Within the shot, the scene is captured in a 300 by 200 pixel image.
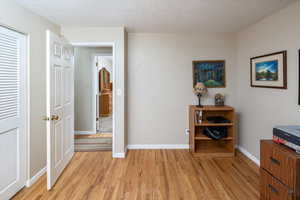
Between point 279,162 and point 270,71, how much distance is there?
1.51 m

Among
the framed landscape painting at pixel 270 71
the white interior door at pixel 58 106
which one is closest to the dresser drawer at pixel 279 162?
the framed landscape painting at pixel 270 71

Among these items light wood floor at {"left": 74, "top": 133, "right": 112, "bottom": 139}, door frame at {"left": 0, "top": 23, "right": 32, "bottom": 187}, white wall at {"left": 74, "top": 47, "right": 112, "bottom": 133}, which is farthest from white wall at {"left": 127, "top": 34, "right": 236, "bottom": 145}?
door frame at {"left": 0, "top": 23, "right": 32, "bottom": 187}

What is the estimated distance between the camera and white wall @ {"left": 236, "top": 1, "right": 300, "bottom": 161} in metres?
2.35

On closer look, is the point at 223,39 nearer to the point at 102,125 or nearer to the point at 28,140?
the point at 28,140

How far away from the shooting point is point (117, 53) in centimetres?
337

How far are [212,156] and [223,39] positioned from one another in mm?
2272

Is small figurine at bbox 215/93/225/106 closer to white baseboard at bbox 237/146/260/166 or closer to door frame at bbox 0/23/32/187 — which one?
white baseboard at bbox 237/146/260/166

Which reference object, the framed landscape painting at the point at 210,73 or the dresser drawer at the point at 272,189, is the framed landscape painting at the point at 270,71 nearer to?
the framed landscape painting at the point at 210,73

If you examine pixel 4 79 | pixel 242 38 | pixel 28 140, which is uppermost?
pixel 242 38

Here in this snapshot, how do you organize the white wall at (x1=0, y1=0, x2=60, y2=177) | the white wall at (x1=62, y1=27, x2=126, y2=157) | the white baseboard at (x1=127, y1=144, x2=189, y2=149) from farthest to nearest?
the white baseboard at (x1=127, y1=144, x2=189, y2=149), the white wall at (x1=62, y1=27, x2=126, y2=157), the white wall at (x1=0, y1=0, x2=60, y2=177)

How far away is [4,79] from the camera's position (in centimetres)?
209

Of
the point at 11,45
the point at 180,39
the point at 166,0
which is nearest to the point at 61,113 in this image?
the point at 11,45

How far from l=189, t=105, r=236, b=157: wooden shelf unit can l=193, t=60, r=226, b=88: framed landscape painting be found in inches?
21.8

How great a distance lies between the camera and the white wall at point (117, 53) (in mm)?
3359
